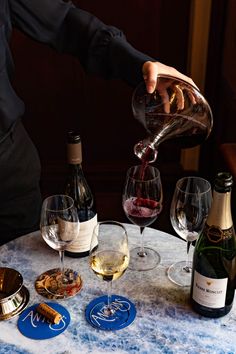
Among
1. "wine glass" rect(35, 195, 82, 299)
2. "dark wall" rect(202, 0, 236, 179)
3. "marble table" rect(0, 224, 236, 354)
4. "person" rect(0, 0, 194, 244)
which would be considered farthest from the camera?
"dark wall" rect(202, 0, 236, 179)

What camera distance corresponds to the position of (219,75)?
7.65ft

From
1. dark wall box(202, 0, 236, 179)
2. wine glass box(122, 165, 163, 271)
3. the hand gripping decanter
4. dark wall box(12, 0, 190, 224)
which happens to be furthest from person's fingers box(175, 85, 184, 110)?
dark wall box(12, 0, 190, 224)

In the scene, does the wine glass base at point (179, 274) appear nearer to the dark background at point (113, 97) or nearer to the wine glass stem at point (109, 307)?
the wine glass stem at point (109, 307)

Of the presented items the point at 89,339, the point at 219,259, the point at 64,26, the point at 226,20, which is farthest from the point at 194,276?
the point at 226,20

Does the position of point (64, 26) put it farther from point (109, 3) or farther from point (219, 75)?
point (219, 75)

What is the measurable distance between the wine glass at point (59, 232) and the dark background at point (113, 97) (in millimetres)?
1137

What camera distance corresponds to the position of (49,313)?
103 centimetres

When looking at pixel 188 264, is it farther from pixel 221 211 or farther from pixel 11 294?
pixel 11 294

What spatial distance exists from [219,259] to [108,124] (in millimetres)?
1532

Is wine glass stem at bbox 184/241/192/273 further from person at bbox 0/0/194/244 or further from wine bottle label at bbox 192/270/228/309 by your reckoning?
person at bbox 0/0/194/244

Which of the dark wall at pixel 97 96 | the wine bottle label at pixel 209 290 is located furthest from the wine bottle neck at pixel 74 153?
the dark wall at pixel 97 96

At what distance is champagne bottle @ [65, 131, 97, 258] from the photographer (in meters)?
1.15

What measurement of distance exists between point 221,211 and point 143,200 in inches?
8.4

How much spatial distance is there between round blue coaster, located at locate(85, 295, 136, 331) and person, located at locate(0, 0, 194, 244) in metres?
0.52
